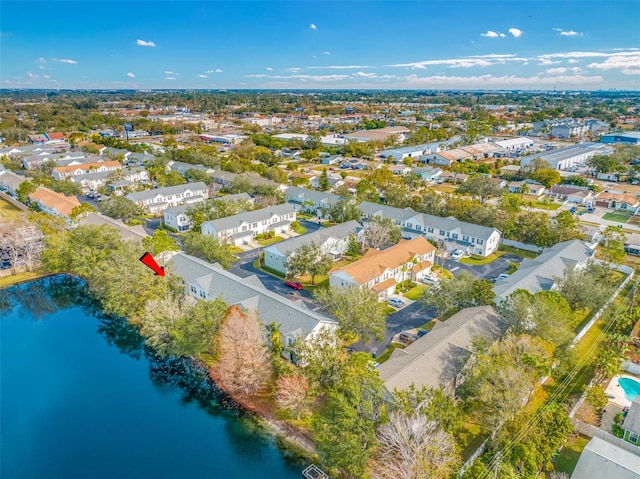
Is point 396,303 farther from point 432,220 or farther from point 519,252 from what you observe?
point 519,252

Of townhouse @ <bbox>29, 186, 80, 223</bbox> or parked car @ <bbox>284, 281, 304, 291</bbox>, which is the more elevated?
townhouse @ <bbox>29, 186, 80, 223</bbox>

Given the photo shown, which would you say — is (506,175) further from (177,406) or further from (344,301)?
(177,406)

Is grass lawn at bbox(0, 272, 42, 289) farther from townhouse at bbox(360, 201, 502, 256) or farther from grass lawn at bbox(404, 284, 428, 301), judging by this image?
grass lawn at bbox(404, 284, 428, 301)

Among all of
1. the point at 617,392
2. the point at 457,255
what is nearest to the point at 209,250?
the point at 457,255

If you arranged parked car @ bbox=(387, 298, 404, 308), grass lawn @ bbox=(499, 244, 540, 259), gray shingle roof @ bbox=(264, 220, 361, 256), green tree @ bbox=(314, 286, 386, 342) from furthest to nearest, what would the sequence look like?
grass lawn @ bbox=(499, 244, 540, 259) < gray shingle roof @ bbox=(264, 220, 361, 256) < parked car @ bbox=(387, 298, 404, 308) < green tree @ bbox=(314, 286, 386, 342)

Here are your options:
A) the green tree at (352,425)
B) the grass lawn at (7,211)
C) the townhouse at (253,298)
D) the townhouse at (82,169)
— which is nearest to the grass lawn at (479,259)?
the townhouse at (253,298)

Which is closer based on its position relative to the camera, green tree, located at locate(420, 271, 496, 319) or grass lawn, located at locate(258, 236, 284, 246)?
green tree, located at locate(420, 271, 496, 319)

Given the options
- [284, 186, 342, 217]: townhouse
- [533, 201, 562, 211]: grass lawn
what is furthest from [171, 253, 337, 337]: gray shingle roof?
[533, 201, 562, 211]: grass lawn
